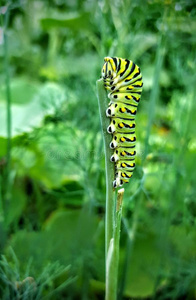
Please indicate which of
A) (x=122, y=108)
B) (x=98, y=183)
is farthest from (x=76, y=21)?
(x=122, y=108)

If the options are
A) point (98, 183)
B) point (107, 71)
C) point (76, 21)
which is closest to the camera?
point (107, 71)

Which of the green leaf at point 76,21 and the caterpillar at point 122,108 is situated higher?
the green leaf at point 76,21

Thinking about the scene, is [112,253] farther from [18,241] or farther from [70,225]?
[70,225]

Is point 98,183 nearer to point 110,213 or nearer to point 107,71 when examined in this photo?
point 110,213

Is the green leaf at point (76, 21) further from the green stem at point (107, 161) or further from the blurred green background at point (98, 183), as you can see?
the green stem at point (107, 161)

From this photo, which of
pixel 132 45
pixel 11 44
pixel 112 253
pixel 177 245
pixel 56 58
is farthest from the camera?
pixel 11 44

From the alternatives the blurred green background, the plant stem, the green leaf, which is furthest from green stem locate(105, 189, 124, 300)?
the green leaf

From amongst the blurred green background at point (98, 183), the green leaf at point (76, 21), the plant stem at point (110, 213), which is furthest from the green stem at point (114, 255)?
the green leaf at point (76, 21)

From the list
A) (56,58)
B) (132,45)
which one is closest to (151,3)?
(132,45)
